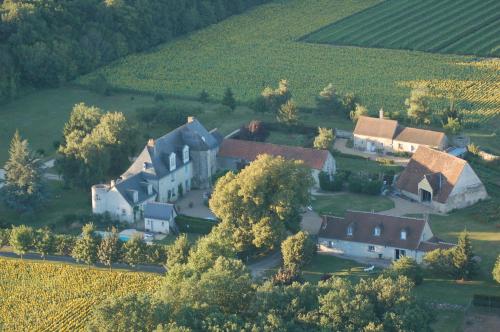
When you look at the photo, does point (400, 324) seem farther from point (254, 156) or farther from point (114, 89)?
point (114, 89)

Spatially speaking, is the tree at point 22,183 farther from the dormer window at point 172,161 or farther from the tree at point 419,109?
the tree at point 419,109

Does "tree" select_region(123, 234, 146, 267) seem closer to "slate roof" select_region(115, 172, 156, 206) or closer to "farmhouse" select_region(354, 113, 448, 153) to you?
"slate roof" select_region(115, 172, 156, 206)

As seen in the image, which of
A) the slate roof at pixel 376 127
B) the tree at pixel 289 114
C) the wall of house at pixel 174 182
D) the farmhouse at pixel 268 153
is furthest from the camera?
the tree at pixel 289 114

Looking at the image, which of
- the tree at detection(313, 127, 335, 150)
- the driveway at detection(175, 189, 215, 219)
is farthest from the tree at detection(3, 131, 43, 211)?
the tree at detection(313, 127, 335, 150)

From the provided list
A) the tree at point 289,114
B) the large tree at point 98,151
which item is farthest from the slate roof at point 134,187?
the tree at point 289,114

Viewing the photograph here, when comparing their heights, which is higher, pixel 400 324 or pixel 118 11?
pixel 118 11

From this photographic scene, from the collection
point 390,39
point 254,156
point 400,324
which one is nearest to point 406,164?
point 254,156

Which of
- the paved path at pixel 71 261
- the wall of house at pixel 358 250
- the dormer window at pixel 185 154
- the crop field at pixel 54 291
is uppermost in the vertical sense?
the dormer window at pixel 185 154

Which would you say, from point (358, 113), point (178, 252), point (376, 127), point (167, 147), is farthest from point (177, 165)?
point (358, 113)
